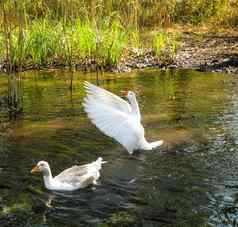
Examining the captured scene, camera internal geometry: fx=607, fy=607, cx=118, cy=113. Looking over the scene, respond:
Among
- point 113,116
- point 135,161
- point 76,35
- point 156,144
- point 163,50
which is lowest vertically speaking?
point 135,161

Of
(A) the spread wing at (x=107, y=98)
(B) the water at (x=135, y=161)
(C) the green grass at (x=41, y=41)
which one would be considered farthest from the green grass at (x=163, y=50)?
(A) the spread wing at (x=107, y=98)

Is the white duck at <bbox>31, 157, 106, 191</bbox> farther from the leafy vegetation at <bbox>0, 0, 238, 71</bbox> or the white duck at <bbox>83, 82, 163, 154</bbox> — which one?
the leafy vegetation at <bbox>0, 0, 238, 71</bbox>

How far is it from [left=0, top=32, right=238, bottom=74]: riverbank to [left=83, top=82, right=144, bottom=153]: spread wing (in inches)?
274

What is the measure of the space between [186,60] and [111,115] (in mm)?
11456

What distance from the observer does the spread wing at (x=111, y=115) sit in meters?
11.2

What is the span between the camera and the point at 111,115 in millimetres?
11289

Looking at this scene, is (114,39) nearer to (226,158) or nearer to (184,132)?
(184,132)

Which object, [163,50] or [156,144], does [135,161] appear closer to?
[156,144]

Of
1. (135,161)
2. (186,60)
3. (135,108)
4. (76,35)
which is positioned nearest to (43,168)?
(135,161)

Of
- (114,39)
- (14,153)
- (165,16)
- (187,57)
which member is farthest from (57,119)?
(165,16)

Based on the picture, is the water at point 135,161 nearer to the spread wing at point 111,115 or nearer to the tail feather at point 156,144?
the tail feather at point 156,144

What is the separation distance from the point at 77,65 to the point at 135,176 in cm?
1096

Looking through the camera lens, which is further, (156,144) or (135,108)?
(135,108)

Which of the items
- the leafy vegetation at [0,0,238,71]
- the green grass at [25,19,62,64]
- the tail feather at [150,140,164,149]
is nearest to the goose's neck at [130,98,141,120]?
the tail feather at [150,140,164,149]
